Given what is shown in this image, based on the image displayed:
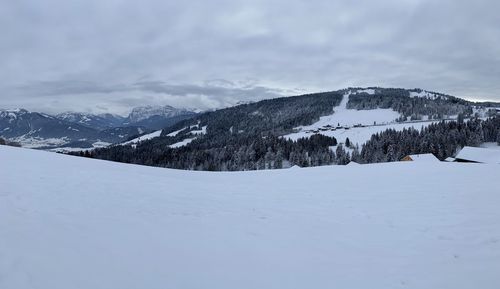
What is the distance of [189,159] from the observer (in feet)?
513

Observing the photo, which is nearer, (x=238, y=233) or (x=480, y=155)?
(x=238, y=233)

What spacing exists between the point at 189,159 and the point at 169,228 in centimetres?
14690

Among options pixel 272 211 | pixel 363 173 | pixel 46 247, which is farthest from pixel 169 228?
pixel 363 173

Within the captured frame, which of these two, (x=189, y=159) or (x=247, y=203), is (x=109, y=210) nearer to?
(x=247, y=203)

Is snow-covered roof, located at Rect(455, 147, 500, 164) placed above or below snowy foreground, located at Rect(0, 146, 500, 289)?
above

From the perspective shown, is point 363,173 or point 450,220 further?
point 363,173

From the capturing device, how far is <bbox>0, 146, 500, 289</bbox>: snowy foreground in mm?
8258

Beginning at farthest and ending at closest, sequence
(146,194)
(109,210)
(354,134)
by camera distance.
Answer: (354,134) < (146,194) < (109,210)

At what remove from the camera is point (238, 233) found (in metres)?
11.9

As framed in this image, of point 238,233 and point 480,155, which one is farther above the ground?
point 480,155

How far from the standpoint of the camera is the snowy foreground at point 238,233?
27.1 ft

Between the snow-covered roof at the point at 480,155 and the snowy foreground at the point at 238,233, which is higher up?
the snow-covered roof at the point at 480,155

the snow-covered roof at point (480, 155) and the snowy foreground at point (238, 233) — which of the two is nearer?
the snowy foreground at point (238, 233)

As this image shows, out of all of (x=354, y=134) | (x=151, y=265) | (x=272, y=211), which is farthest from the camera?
(x=354, y=134)
